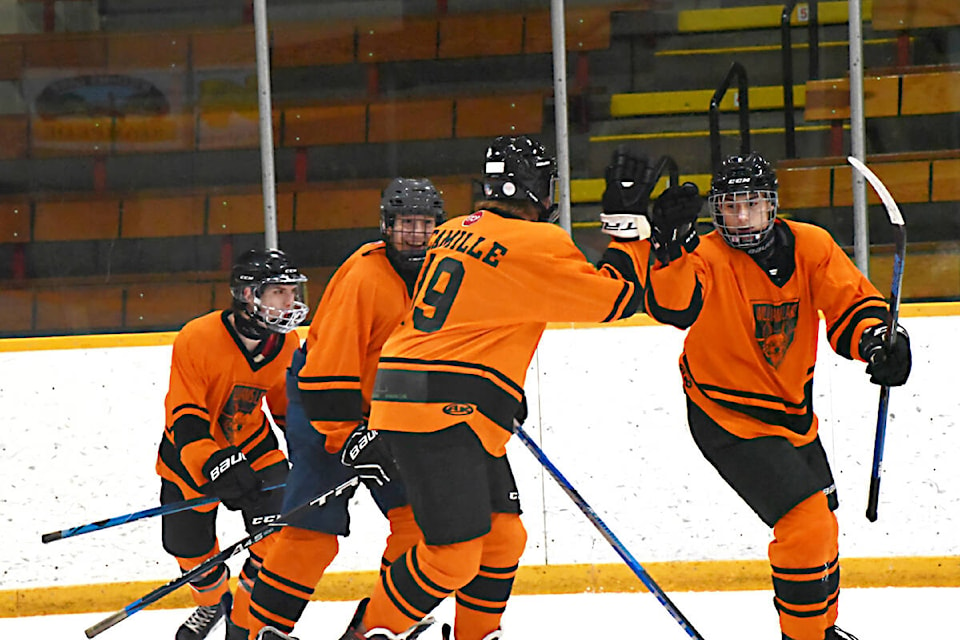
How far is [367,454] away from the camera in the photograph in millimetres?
3109

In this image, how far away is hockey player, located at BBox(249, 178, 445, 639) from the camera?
3.13 meters

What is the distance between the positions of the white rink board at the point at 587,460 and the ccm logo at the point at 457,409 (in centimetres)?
151

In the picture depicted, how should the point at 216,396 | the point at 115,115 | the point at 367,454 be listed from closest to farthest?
the point at 367,454, the point at 216,396, the point at 115,115

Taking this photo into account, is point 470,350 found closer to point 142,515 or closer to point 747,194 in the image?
point 747,194

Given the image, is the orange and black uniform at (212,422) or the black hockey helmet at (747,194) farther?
the orange and black uniform at (212,422)

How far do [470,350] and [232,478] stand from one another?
86cm

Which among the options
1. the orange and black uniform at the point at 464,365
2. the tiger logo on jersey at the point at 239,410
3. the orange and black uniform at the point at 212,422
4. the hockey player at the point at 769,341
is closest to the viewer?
the orange and black uniform at the point at 464,365

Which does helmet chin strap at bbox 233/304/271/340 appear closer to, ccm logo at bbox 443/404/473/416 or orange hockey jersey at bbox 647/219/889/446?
ccm logo at bbox 443/404/473/416

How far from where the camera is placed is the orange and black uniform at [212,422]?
347 centimetres

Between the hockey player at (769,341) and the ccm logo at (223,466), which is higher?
the hockey player at (769,341)

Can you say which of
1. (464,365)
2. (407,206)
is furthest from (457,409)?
(407,206)

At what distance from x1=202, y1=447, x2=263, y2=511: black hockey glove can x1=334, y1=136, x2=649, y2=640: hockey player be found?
577mm

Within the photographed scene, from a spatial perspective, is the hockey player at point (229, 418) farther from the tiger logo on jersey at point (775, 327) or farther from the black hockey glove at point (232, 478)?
the tiger logo on jersey at point (775, 327)

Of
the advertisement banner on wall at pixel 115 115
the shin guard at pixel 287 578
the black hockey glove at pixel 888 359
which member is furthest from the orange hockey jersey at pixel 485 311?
the advertisement banner on wall at pixel 115 115
